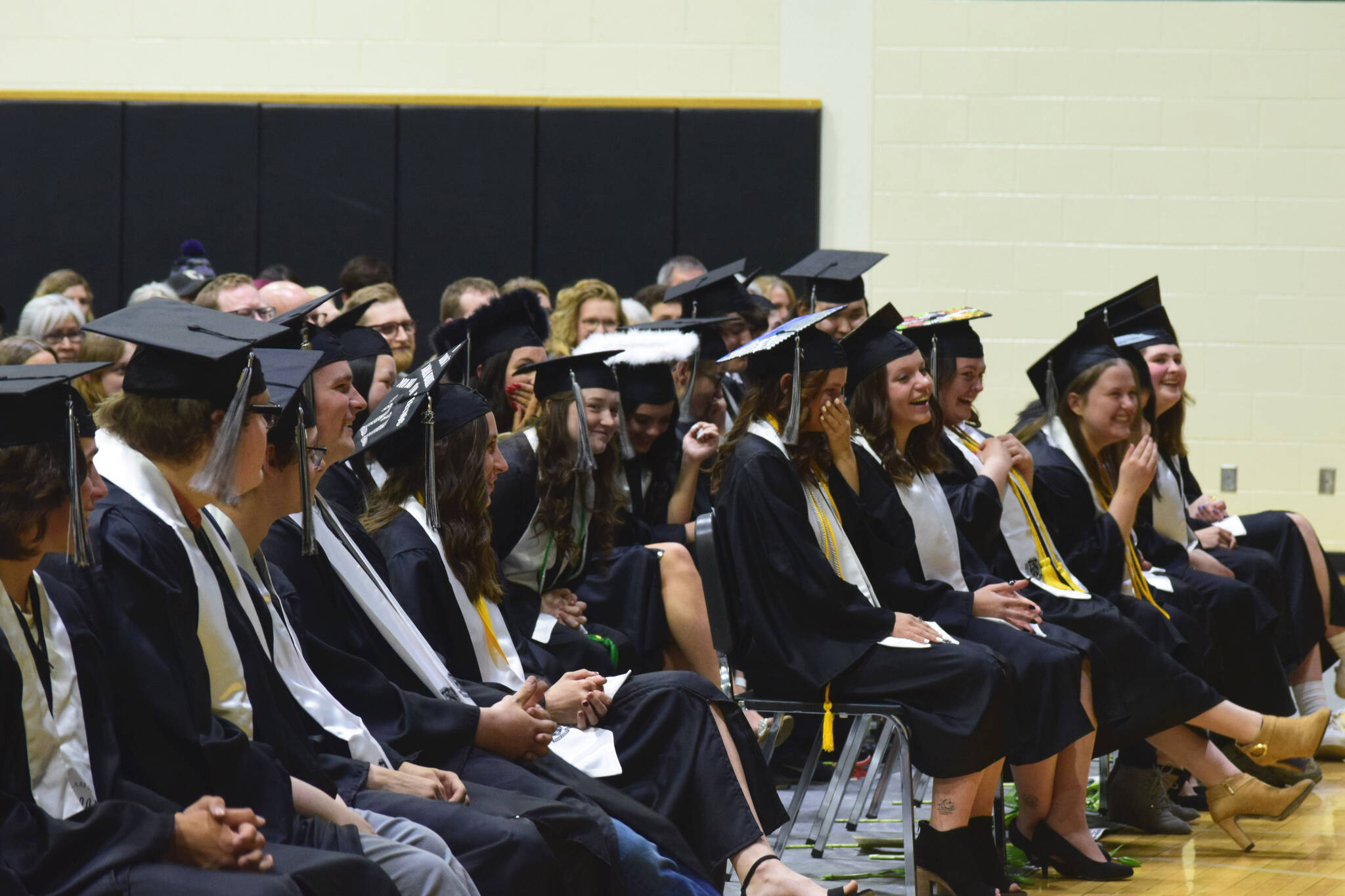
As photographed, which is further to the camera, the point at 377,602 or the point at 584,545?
the point at 584,545

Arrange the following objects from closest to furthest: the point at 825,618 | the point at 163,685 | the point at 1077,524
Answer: the point at 163,685 < the point at 825,618 < the point at 1077,524

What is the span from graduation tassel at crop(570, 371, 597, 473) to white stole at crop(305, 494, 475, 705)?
3.88ft

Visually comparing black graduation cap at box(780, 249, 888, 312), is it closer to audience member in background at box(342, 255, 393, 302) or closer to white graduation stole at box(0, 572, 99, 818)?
audience member in background at box(342, 255, 393, 302)

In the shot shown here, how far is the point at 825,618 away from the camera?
3.89 metres

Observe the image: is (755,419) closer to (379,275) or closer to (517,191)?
(379,275)

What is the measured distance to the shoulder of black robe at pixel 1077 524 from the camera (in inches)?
191

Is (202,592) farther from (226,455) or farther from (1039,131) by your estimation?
(1039,131)

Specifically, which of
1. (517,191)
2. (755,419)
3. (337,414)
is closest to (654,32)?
(517,191)

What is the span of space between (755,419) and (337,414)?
138 cm

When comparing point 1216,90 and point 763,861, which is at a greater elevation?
point 1216,90

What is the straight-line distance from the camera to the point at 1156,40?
8867 millimetres

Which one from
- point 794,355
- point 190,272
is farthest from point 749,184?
point 794,355

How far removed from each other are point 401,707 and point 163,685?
711mm

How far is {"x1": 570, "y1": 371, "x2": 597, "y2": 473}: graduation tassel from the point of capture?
4.27m
